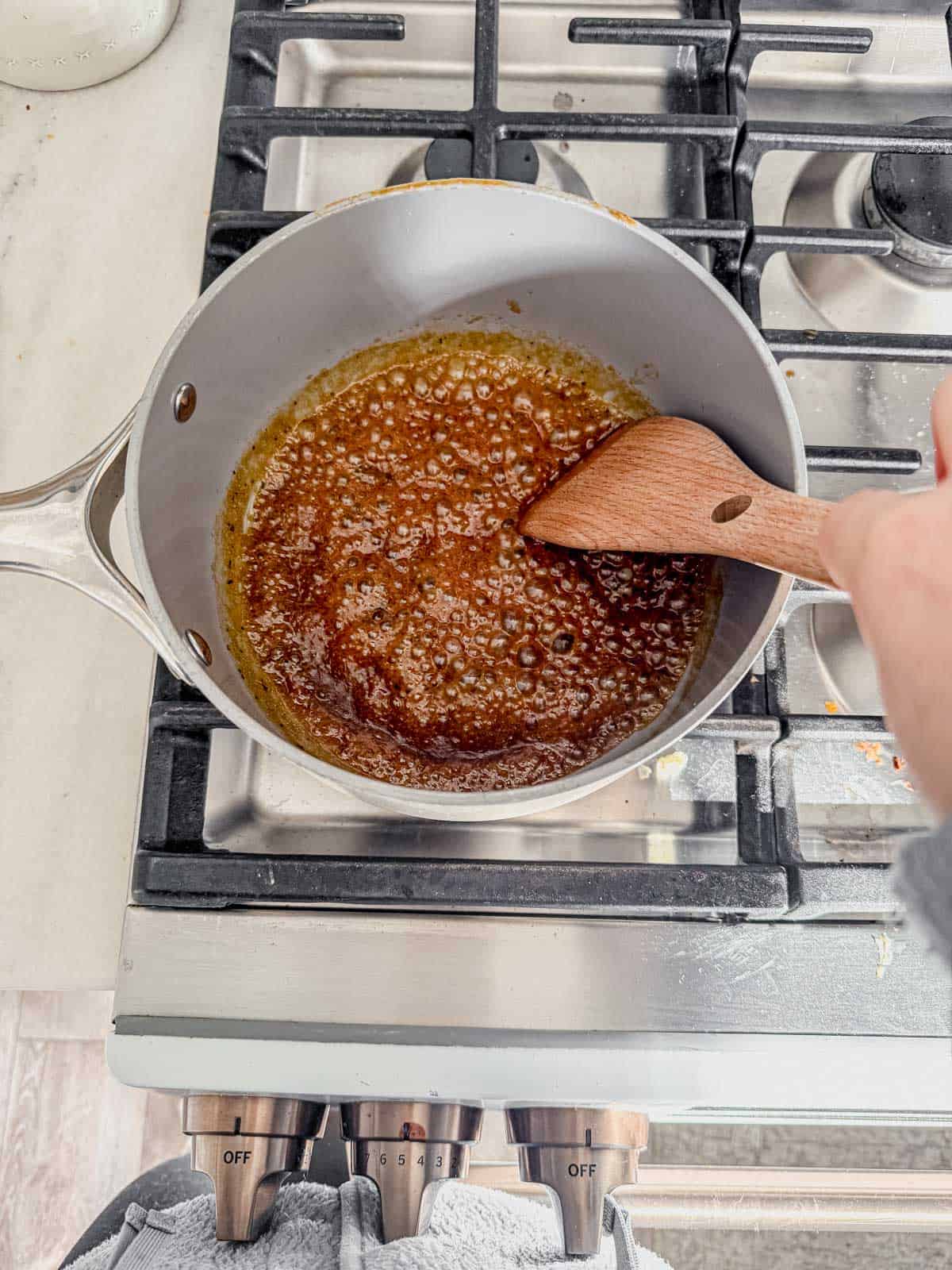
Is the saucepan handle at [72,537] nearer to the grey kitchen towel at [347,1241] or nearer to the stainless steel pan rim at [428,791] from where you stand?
the stainless steel pan rim at [428,791]

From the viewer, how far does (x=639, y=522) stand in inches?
18.0

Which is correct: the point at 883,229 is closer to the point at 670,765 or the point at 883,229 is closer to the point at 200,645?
the point at 670,765

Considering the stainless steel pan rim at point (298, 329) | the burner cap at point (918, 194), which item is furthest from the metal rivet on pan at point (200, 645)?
the burner cap at point (918, 194)

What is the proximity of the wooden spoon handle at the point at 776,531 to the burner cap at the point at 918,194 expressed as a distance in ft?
0.86

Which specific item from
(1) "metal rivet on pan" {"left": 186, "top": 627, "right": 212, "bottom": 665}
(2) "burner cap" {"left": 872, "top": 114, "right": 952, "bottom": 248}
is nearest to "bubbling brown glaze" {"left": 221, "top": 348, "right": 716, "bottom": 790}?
(1) "metal rivet on pan" {"left": 186, "top": 627, "right": 212, "bottom": 665}

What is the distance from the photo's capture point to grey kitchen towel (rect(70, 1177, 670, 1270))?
53cm

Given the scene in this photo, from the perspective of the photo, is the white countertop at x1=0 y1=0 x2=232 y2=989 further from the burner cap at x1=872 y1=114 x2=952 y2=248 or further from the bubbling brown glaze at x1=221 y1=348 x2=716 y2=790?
the burner cap at x1=872 y1=114 x2=952 y2=248

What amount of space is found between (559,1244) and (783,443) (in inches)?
19.6

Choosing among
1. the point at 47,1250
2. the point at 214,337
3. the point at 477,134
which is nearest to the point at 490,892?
the point at 214,337

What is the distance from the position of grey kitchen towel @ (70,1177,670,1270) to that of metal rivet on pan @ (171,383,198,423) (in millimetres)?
462

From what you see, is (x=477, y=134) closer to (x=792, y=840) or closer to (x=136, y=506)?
(x=136, y=506)

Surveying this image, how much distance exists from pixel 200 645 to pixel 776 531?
0.91ft

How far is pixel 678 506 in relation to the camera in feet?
1.47

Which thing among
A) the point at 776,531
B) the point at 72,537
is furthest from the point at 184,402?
the point at 776,531
